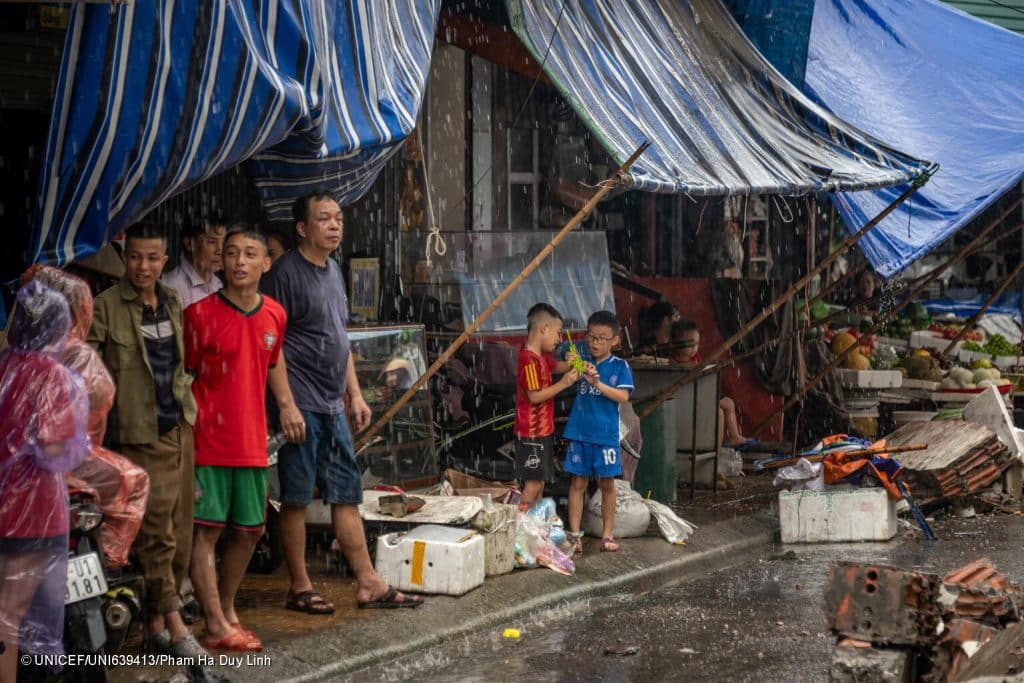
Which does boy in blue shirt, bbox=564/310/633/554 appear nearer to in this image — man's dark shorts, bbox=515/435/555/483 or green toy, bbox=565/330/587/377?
green toy, bbox=565/330/587/377

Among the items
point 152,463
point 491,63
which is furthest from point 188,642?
point 491,63

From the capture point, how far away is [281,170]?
765 centimetres

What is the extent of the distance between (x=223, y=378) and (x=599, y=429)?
11.4ft

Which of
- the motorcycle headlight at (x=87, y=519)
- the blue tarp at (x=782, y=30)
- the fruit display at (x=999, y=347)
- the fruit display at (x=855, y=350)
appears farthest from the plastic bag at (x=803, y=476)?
the fruit display at (x=999, y=347)

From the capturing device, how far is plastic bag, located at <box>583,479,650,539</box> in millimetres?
9703

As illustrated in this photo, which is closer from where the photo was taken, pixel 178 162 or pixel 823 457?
pixel 178 162

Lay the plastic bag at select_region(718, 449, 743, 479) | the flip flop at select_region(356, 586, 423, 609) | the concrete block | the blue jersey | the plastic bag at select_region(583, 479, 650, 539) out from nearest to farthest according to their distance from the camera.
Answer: the flip flop at select_region(356, 586, 423, 609) → the concrete block → the blue jersey → the plastic bag at select_region(583, 479, 650, 539) → the plastic bag at select_region(718, 449, 743, 479)

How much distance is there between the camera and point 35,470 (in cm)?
525

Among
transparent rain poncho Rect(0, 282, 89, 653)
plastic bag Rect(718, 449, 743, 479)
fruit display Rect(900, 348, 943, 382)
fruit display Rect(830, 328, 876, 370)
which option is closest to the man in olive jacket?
transparent rain poncho Rect(0, 282, 89, 653)

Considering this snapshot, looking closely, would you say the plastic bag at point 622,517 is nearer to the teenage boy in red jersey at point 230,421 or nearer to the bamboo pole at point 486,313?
the bamboo pole at point 486,313

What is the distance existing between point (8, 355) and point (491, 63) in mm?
7814

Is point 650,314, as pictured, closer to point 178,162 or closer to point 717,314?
point 717,314

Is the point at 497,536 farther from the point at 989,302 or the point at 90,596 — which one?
the point at 989,302

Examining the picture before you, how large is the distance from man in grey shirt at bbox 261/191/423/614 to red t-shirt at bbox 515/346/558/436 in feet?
7.23
